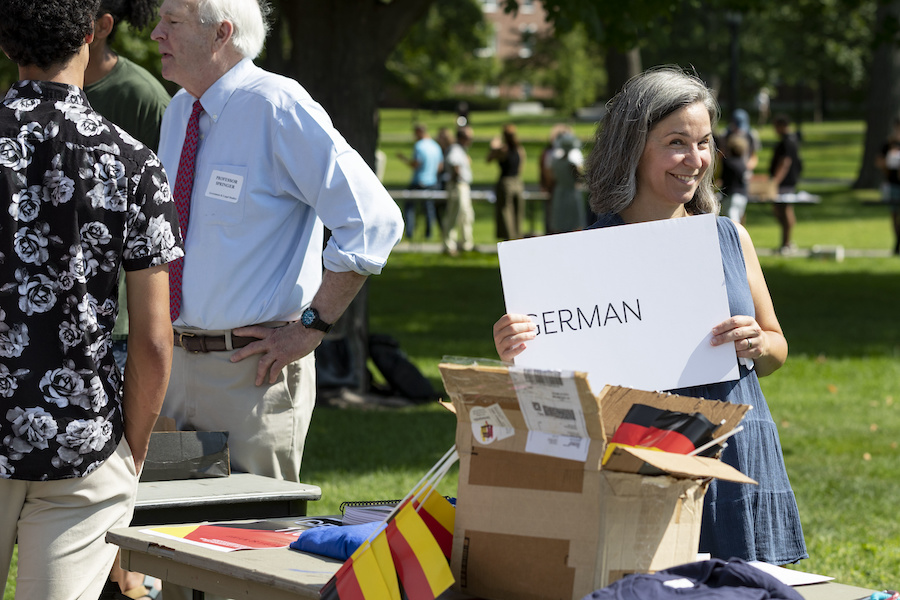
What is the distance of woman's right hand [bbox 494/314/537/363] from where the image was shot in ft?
9.30

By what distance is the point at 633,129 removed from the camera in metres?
3.15

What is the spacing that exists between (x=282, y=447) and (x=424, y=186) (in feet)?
66.1

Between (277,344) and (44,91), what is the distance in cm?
128

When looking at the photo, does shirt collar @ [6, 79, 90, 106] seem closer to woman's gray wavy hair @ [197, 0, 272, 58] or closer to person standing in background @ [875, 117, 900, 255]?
woman's gray wavy hair @ [197, 0, 272, 58]

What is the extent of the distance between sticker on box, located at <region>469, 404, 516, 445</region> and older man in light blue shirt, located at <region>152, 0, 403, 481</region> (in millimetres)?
1302

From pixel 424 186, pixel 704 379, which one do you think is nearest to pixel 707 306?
pixel 704 379

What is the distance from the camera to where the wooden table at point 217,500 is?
11.3 ft

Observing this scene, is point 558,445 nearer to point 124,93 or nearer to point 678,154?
point 678,154

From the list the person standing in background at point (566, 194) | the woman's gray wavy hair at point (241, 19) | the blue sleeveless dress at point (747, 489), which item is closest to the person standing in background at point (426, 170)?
the person standing in background at point (566, 194)

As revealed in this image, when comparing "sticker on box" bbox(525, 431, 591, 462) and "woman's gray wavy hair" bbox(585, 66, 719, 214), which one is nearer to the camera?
"sticker on box" bbox(525, 431, 591, 462)

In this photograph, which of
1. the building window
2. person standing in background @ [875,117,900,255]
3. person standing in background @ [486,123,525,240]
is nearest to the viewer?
person standing in background @ [875,117,900,255]

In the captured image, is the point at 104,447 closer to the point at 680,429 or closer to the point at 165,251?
the point at 165,251

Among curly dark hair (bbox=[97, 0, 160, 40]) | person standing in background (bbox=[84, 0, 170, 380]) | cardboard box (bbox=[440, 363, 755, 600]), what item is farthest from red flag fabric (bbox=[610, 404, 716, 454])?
curly dark hair (bbox=[97, 0, 160, 40])

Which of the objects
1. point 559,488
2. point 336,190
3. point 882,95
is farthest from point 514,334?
point 882,95
